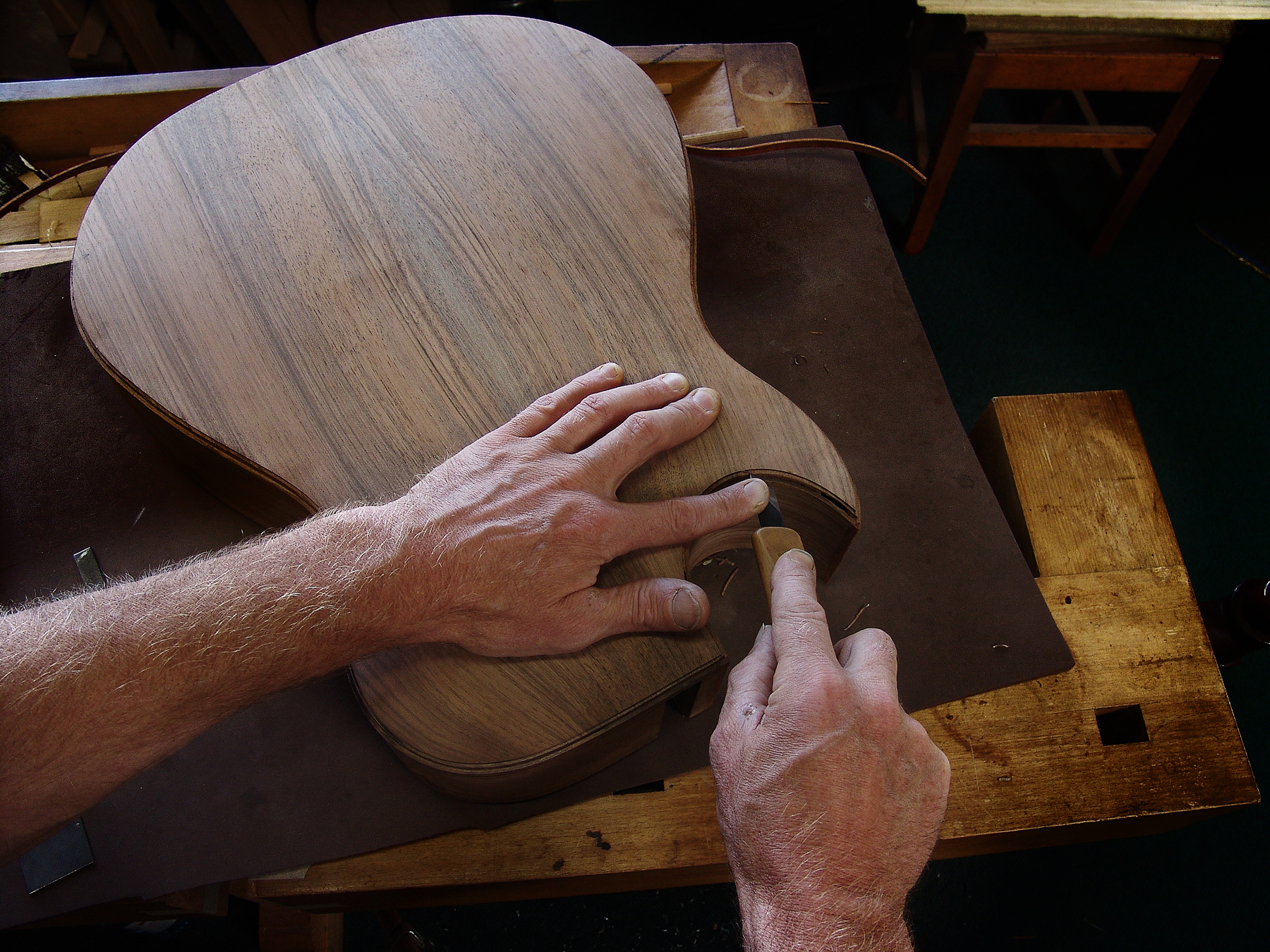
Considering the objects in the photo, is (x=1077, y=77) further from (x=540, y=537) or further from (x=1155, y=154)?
(x=540, y=537)

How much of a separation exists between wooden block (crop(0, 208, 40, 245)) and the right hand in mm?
1453

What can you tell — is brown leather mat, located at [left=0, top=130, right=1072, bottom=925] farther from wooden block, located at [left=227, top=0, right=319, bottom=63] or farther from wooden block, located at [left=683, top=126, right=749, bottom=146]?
wooden block, located at [left=227, top=0, right=319, bottom=63]

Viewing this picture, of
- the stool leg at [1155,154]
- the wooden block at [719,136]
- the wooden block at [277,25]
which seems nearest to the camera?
the wooden block at [719,136]

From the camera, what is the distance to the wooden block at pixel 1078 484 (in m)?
Answer: 1.11

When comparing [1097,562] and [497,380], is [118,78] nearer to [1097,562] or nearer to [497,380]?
[497,380]

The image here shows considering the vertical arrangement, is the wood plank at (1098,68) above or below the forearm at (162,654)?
above

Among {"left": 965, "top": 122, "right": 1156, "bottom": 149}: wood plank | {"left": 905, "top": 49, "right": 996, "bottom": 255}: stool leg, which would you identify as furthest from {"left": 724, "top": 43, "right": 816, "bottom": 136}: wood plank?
{"left": 965, "top": 122, "right": 1156, "bottom": 149}: wood plank

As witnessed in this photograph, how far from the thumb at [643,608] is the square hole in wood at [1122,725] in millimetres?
639

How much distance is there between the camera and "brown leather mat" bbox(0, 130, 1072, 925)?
0.88 m

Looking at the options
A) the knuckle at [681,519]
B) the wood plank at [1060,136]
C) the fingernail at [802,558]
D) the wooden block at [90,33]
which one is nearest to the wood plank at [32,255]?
the wooden block at [90,33]

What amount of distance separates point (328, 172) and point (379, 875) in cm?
87

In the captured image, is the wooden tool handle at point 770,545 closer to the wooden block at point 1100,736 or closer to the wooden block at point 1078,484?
the wooden block at point 1100,736

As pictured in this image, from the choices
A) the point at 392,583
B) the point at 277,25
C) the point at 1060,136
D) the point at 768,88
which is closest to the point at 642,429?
the point at 392,583

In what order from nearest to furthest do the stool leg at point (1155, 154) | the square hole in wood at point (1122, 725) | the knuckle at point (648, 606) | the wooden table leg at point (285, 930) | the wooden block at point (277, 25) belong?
the knuckle at point (648, 606), the square hole in wood at point (1122, 725), the wooden table leg at point (285, 930), the stool leg at point (1155, 154), the wooden block at point (277, 25)
